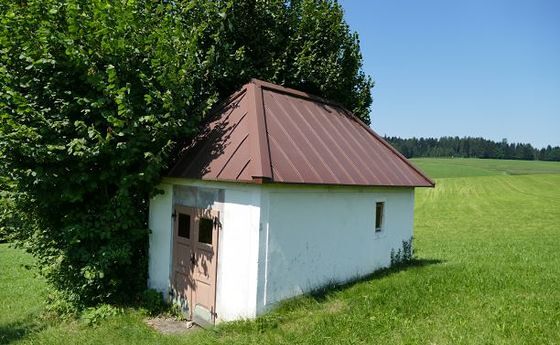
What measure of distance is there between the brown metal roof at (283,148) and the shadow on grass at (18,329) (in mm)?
4450

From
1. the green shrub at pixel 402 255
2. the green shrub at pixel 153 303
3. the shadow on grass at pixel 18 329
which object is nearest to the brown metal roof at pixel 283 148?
the green shrub at pixel 402 255

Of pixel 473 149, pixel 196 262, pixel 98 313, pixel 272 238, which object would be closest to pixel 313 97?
pixel 272 238

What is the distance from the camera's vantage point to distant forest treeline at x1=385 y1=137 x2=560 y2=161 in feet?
399

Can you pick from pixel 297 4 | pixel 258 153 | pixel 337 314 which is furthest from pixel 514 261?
pixel 297 4

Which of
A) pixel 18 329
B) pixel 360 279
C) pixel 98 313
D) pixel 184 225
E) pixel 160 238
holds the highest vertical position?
pixel 184 225

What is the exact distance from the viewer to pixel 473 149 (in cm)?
12712

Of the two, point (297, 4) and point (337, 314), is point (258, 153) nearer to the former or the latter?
point (337, 314)

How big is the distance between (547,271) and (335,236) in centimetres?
622

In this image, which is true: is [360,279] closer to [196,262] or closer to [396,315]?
[396,315]

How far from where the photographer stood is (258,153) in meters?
8.02

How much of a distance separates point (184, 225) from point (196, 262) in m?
0.89

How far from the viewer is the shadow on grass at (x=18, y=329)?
876cm

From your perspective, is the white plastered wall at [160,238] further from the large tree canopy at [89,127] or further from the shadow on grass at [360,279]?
the shadow on grass at [360,279]

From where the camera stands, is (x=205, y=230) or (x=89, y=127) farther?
(x=205, y=230)
